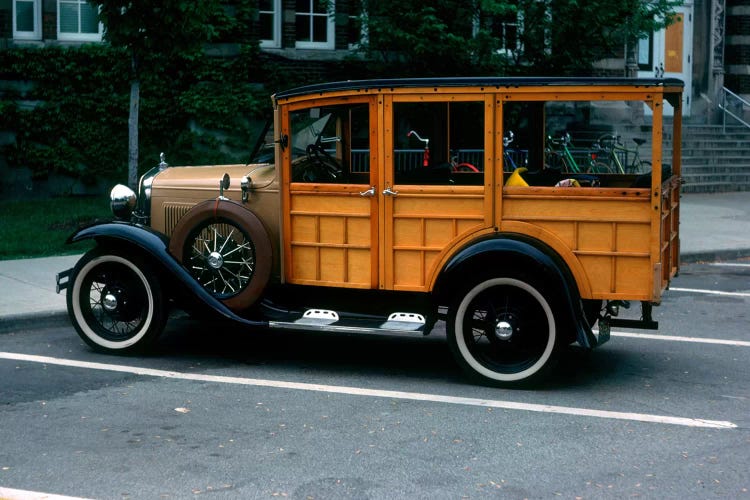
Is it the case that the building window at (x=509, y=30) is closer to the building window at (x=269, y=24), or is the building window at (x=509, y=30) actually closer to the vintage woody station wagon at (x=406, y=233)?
the building window at (x=269, y=24)

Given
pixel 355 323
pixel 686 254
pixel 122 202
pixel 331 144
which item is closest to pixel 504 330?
pixel 355 323

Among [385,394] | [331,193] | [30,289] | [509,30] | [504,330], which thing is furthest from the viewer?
[509,30]

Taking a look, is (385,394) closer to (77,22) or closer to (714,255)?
(714,255)

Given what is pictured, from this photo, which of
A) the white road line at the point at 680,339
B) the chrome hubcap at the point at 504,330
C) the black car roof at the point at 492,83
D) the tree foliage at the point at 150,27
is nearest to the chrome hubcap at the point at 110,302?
the black car roof at the point at 492,83

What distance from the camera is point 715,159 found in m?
22.8

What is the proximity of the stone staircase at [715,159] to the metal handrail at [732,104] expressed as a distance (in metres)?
0.41

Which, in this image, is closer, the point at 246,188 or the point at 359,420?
the point at 359,420

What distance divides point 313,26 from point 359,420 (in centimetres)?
1558

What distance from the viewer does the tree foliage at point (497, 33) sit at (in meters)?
17.6

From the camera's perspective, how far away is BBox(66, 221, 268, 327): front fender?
7754 millimetres

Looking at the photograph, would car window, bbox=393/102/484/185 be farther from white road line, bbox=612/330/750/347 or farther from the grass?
the grass

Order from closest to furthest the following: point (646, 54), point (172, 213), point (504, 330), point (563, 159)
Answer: point (504, 330)
point (172, 213)
point (563, 159)
point (646, 54)

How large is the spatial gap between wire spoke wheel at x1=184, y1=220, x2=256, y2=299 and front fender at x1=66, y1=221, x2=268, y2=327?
138mm

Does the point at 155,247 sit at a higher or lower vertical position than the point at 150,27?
lower
